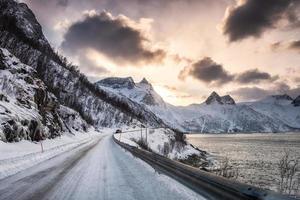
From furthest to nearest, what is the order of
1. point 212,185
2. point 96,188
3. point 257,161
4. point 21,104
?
point 257,161
point 21,104
point 96,188
point 212,185

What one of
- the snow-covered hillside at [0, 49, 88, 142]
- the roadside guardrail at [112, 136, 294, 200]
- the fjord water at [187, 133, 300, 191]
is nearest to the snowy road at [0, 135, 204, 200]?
the roadside guardrail at [112, 136, 294, 200]

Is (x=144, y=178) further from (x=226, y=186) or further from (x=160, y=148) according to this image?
(x=160, y=148)

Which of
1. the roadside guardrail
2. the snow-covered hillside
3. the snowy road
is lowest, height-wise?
the snowy road

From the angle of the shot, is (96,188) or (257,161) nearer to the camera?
(96,188)

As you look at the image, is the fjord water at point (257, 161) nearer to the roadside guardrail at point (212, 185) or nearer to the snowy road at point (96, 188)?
the roadside guardrail at point (212, 185)

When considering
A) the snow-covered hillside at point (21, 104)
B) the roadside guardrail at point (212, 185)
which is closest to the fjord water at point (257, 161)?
the roadside guardrail at point (212, 185)

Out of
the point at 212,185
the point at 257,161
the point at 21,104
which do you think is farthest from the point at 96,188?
the point at 257,161

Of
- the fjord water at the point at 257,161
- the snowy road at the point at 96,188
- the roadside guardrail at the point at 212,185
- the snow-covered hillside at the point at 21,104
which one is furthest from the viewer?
the fjord water at the point at 257,161

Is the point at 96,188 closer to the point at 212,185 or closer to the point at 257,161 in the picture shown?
the point at 212,185

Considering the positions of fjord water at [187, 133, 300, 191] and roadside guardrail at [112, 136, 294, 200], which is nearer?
roadside guardrail at [112, 136, 294, 200]

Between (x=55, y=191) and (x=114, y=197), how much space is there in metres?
2.17

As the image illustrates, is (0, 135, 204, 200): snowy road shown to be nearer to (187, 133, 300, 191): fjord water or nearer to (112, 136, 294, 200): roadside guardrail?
(112, 136, 294, 200): roadside guardrail

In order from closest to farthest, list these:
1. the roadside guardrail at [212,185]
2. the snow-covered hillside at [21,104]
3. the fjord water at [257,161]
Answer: the roadside guardrail at [212,185], the snow-covered hillside at [21,104], the fjord water at [257,161]

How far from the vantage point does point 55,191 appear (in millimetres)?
9672
